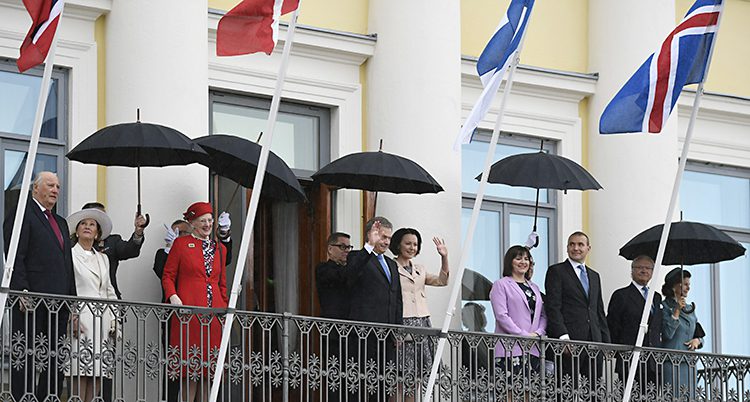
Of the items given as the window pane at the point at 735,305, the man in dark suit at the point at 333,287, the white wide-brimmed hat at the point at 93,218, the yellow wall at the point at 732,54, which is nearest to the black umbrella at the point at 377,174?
the man in dark suit at the point at 333,287

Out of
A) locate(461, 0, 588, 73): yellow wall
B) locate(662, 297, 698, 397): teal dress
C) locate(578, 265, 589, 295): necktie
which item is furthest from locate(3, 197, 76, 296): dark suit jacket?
locate(461, 0, 588, 73): yellow wall

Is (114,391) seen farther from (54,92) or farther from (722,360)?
(722,360)

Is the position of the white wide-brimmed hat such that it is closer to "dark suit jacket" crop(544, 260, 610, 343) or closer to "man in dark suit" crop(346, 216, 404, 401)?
"man in dark suit" crop(346, 216, 404, 401)

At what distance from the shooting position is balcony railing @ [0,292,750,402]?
15.5 metres

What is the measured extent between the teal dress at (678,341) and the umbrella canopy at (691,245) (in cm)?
43

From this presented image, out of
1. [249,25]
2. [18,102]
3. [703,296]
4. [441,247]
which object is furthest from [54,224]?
[703,296]

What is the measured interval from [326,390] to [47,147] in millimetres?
3147

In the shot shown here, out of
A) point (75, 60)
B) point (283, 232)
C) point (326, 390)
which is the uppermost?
point (75, 60)

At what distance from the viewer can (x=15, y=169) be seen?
1752cm

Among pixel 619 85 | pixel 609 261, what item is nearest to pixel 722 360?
pixel 609 261

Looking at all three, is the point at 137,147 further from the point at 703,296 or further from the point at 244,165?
the point at 703,296

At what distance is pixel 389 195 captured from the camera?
19.3 metres

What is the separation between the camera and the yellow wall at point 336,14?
63.8 ft

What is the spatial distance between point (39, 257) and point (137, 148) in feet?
4.25
